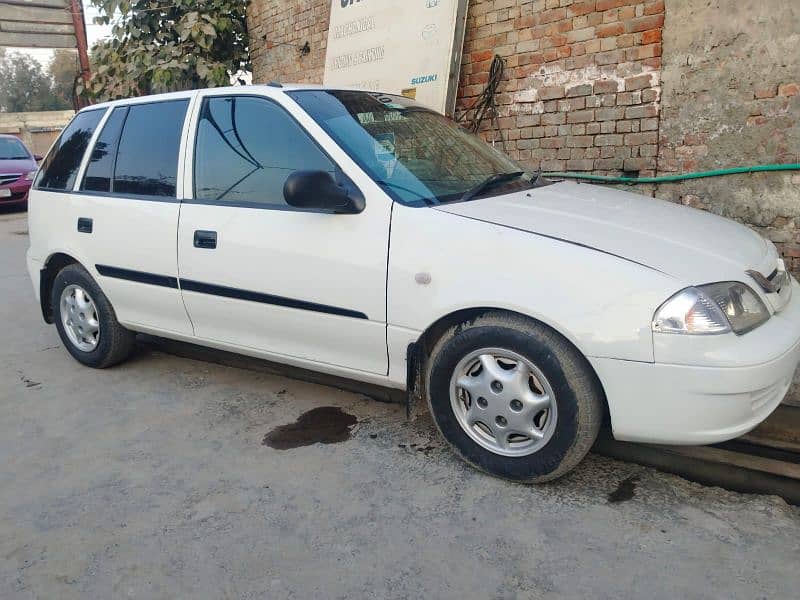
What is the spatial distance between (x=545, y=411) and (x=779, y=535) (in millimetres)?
915

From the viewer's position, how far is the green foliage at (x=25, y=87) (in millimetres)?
47312

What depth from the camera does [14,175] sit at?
14.9 meters

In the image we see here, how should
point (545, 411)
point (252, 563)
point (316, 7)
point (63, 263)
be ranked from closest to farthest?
point (252, 563), point (545, 411), point (63, 263), point (316, 7)

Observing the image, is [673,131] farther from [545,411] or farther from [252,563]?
[252,563]

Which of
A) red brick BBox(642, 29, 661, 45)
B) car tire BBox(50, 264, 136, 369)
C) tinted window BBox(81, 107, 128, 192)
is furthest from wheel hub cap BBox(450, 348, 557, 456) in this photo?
red brick BBox(642, 29, 661, 45)

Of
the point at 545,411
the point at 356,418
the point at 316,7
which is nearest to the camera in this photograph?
A: the point at 545,411

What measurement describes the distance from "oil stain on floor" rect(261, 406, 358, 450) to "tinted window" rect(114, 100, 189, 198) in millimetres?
1422

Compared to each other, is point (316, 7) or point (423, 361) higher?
point (316, 7)

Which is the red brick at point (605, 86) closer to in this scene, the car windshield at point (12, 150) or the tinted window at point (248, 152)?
the tinted window at point (248, 152)

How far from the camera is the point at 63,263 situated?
4.56 m

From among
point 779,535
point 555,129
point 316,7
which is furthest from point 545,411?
point 316,7

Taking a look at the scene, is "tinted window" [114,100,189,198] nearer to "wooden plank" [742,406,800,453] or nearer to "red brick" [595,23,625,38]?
"wooden plank" [742,406,800,453]

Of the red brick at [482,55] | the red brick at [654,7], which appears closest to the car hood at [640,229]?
the red brick at [654,7]

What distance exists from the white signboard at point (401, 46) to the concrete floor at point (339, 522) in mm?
4161
